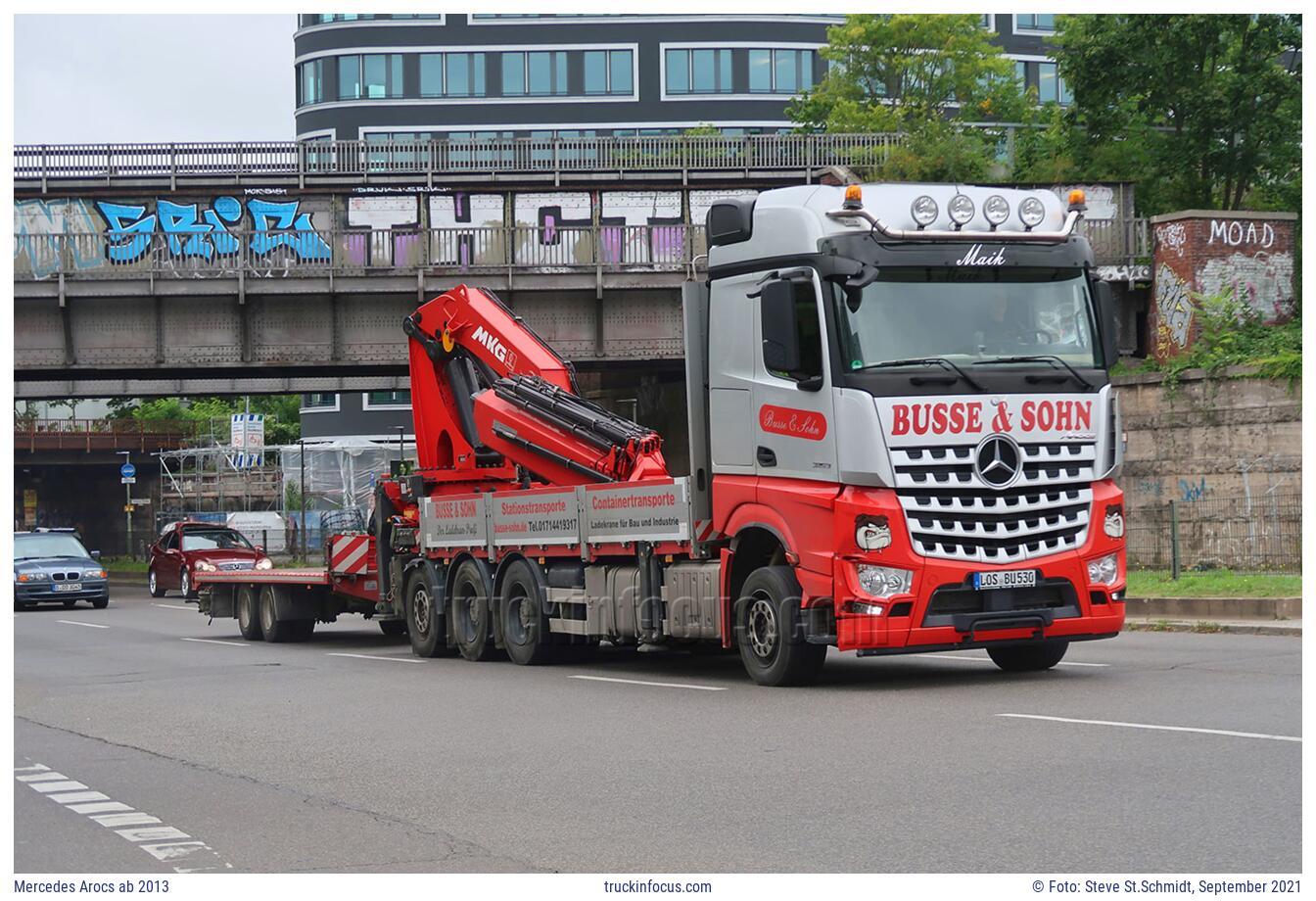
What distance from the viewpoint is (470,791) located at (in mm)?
9570

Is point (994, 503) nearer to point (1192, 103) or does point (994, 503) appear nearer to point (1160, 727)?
point (1160, 727)

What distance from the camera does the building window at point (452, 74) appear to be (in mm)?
88938

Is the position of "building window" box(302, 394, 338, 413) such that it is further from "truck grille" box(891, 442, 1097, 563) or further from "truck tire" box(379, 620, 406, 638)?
"truck grille" box(891, 442, 1097, 563)

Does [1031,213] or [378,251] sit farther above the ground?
[378,251]

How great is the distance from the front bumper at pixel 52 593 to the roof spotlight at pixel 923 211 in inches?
1059

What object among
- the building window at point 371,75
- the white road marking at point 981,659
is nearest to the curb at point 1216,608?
the white road marking at point 981,659

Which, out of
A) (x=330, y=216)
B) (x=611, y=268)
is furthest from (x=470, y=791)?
(x=330, y=216)

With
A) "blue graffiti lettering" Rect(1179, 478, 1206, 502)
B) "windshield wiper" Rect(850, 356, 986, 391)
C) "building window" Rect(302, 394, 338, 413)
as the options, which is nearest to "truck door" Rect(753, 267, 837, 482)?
"windshield wiper" Rect(850, 356, 986, 391)

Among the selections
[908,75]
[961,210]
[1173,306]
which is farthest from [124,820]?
[908,75]

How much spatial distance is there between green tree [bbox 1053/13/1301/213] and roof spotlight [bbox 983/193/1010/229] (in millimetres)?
27761

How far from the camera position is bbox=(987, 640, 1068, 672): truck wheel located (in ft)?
49.2

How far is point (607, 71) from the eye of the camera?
88562 millimetres

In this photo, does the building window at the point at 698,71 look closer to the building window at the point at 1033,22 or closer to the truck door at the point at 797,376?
the building window at the point at 1033,22

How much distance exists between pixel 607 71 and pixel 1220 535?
2539 inches
